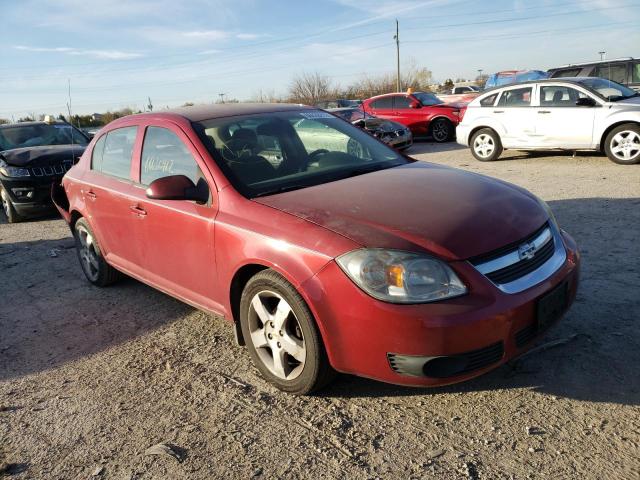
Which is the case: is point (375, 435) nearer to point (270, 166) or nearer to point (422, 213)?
point (422, 213)

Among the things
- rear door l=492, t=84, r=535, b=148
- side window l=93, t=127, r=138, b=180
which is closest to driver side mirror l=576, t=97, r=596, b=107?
rear door l=492, t=84, r=535, b=148

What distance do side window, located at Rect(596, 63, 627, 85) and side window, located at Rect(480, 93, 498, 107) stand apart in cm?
433

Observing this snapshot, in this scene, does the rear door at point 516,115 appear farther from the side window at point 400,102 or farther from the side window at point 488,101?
the side window at point 400,102

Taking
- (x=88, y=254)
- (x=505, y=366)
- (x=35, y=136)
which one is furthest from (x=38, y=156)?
(x=505, y=366)

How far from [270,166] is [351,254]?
3.95ft

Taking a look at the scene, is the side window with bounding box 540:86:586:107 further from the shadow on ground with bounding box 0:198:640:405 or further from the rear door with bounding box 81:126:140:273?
the rear door with bounding box 81:126:140:273

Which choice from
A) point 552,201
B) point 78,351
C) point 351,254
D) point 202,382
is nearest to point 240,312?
point 202,382

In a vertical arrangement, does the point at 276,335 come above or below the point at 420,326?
below

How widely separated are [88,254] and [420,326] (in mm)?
3819

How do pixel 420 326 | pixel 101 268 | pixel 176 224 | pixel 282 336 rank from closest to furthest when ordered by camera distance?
pixel 420 326
pixel 282 336
pixel 176 224
pixel 101 268

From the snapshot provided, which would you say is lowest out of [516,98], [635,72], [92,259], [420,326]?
[92,259]

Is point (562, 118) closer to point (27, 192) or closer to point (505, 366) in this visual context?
point (505, 366)

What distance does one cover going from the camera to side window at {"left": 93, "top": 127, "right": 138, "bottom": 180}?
422cm

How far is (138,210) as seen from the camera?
3.93m
